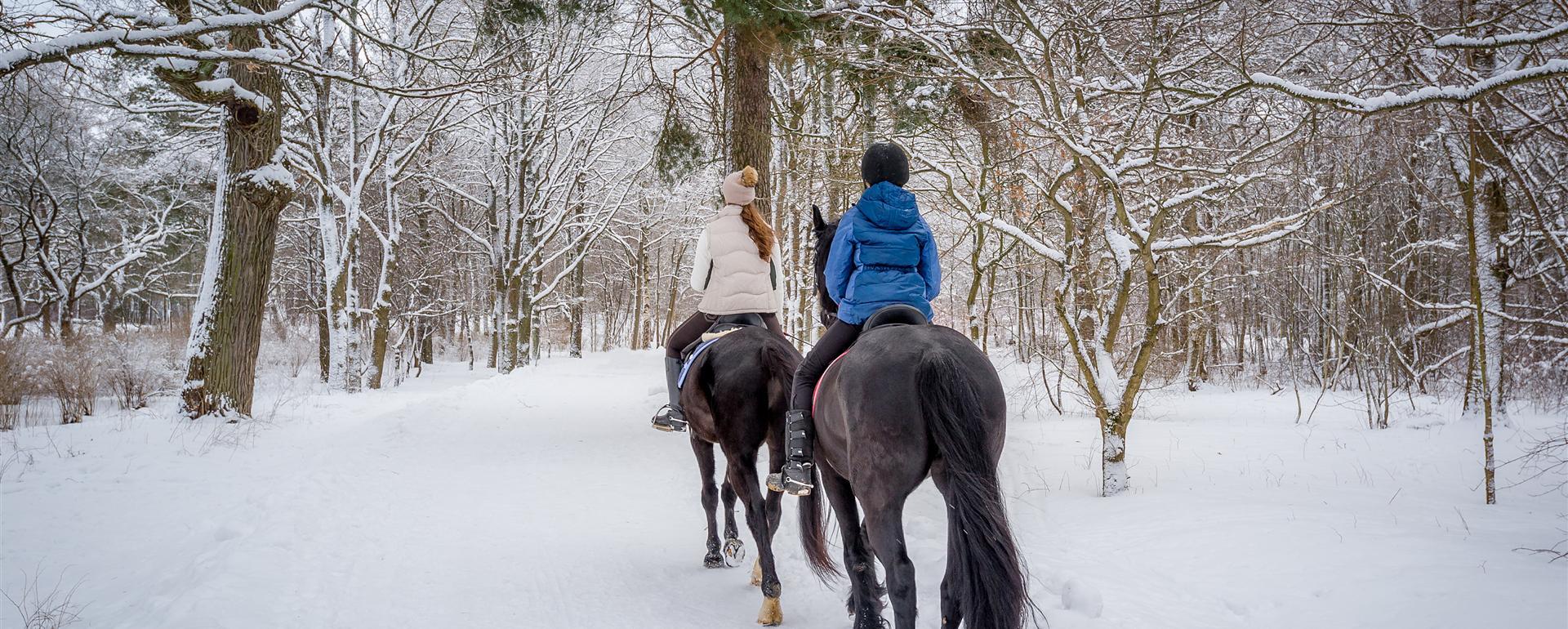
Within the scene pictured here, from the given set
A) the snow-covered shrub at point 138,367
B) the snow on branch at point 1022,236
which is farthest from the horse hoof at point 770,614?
the snow-covered shrub at point 138,367

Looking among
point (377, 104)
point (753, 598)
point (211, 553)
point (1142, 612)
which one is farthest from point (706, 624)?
point (377, 104)

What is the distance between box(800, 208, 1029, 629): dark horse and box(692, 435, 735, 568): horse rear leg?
1680 mm

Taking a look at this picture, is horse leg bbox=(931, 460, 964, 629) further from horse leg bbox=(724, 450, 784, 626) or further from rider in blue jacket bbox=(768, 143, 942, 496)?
horse leg bbox=(724, 450, 784, 626)

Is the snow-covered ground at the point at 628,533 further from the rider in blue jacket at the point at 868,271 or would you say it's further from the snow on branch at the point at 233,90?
the snow on branch at the point at 233,90

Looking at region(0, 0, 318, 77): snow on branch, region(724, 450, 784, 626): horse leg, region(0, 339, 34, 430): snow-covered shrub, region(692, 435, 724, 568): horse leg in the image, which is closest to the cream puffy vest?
region(692, 435, 724, 568): horse leg

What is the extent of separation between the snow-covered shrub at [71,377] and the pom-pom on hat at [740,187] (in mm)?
9424

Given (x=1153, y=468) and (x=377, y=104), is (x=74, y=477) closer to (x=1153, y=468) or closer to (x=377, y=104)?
(x=1153, y=468)

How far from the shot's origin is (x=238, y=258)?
8.99 metres

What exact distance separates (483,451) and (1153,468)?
791cm

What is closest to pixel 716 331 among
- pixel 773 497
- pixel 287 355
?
pixel 773 497

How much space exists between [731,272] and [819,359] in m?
1.65

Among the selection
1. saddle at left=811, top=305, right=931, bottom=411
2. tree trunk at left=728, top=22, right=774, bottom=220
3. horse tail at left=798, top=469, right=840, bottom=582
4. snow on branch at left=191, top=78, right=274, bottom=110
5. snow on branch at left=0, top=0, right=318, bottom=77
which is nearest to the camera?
saddle at left=811, top=305, right=931, bottom=411

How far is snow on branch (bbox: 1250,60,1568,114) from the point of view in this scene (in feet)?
10.5

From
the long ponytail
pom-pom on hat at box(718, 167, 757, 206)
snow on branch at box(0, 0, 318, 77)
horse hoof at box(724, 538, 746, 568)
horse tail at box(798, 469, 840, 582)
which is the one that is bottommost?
horse hoof at box(724, 538, 746, 568)
